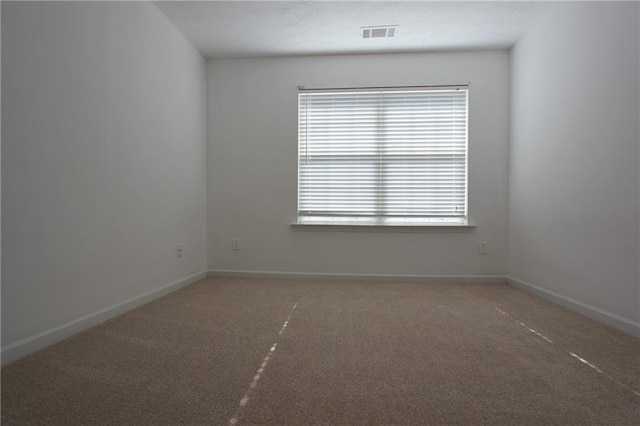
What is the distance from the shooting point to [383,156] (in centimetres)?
401

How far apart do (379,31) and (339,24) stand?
0.43m

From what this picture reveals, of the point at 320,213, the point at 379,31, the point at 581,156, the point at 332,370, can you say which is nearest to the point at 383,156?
the point at 320,213

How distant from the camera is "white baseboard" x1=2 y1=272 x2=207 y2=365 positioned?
5.73ft

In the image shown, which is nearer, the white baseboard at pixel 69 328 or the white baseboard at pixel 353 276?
the white baseboard at pixel 69 328

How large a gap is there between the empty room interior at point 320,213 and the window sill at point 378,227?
3 cm

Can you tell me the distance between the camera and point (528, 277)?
11.2ft

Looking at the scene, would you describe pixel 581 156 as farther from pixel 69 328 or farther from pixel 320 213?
pixel 69 328

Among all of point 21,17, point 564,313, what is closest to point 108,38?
point 21,17

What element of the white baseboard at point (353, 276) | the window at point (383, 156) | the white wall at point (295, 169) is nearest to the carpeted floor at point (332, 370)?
the white baseboard at point (353, 276)

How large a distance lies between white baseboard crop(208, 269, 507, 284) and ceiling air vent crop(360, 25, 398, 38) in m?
2.59

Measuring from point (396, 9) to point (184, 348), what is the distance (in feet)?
10.5

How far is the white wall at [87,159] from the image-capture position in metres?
1.78

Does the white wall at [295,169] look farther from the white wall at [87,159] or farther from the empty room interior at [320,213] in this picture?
the white wall at [87,159]

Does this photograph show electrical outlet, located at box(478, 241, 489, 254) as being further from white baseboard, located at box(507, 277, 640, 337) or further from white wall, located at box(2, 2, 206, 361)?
white wall, located at box(2, 2, 206, 361)
